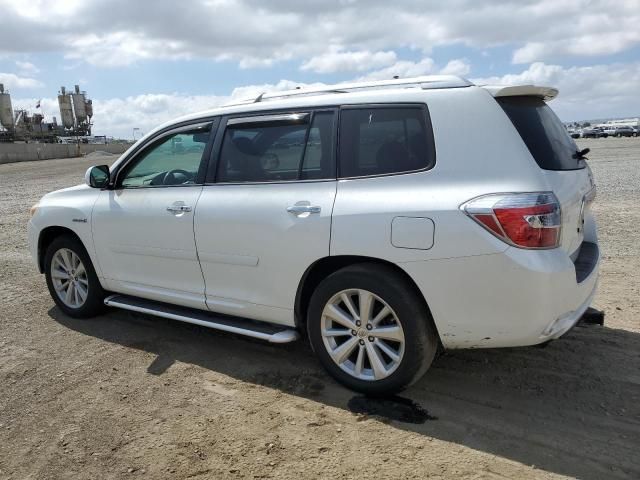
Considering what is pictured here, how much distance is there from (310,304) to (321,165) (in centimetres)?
91

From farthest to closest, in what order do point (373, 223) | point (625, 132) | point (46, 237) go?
point (625, 132)
point (46, 237)
point (373, 223)

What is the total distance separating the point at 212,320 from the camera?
4082 millimetres

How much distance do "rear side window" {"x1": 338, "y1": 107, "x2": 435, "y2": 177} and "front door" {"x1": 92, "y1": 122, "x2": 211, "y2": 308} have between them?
1.25m

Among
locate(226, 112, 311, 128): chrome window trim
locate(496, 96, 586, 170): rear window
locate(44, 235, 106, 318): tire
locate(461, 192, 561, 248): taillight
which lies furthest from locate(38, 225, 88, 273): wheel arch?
locate(496, 96, 586, 170): rear window

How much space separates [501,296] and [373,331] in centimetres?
82

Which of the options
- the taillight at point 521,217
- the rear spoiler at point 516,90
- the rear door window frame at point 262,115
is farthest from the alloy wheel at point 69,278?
the rear spoiler at point 516,90

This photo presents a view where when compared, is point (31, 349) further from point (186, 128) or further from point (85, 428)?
point (186, 128)

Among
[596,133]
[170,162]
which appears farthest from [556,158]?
[596,133]

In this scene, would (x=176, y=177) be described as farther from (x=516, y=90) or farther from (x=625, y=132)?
(x=625, y=132)

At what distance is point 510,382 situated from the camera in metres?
3.62

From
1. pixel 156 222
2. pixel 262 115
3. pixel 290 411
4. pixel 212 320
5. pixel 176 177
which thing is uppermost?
pixel 262 115

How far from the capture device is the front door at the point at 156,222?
4125mm

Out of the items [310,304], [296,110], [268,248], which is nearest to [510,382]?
[310,304]

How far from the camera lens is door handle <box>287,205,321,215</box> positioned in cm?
344
